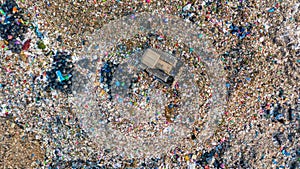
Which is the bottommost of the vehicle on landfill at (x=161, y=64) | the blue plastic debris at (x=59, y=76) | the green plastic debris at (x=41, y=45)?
the blue plastic debris at (x=59, y=76)

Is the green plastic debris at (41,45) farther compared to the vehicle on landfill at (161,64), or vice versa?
the green plastic debris at (41,45)

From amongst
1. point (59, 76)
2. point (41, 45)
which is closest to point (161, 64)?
point (59, 76)

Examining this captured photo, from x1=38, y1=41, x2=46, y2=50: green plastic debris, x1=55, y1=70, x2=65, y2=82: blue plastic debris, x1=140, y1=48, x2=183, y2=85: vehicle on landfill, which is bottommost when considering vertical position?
x1=55, y1=70, x2=65, y2=82: blue plastic debris

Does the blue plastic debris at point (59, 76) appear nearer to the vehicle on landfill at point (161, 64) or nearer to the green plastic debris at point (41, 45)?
the green plastic debris at point (41, 45)

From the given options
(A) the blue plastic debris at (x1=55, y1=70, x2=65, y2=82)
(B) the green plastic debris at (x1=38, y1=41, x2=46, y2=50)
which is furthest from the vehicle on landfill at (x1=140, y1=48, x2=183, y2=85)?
(B) the green plastic debris at (x1=38, y1=41, x2=46, y2=50)

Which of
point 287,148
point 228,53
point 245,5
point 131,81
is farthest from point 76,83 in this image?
point 287,148

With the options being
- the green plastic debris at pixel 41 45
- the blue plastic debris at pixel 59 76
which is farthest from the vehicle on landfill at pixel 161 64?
the green plastic debris at pixel 41 45

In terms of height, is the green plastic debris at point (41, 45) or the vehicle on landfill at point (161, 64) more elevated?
the vehicle on landfill at point (161, 64)

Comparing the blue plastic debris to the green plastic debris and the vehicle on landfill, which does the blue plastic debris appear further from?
the vehicle on landfill
